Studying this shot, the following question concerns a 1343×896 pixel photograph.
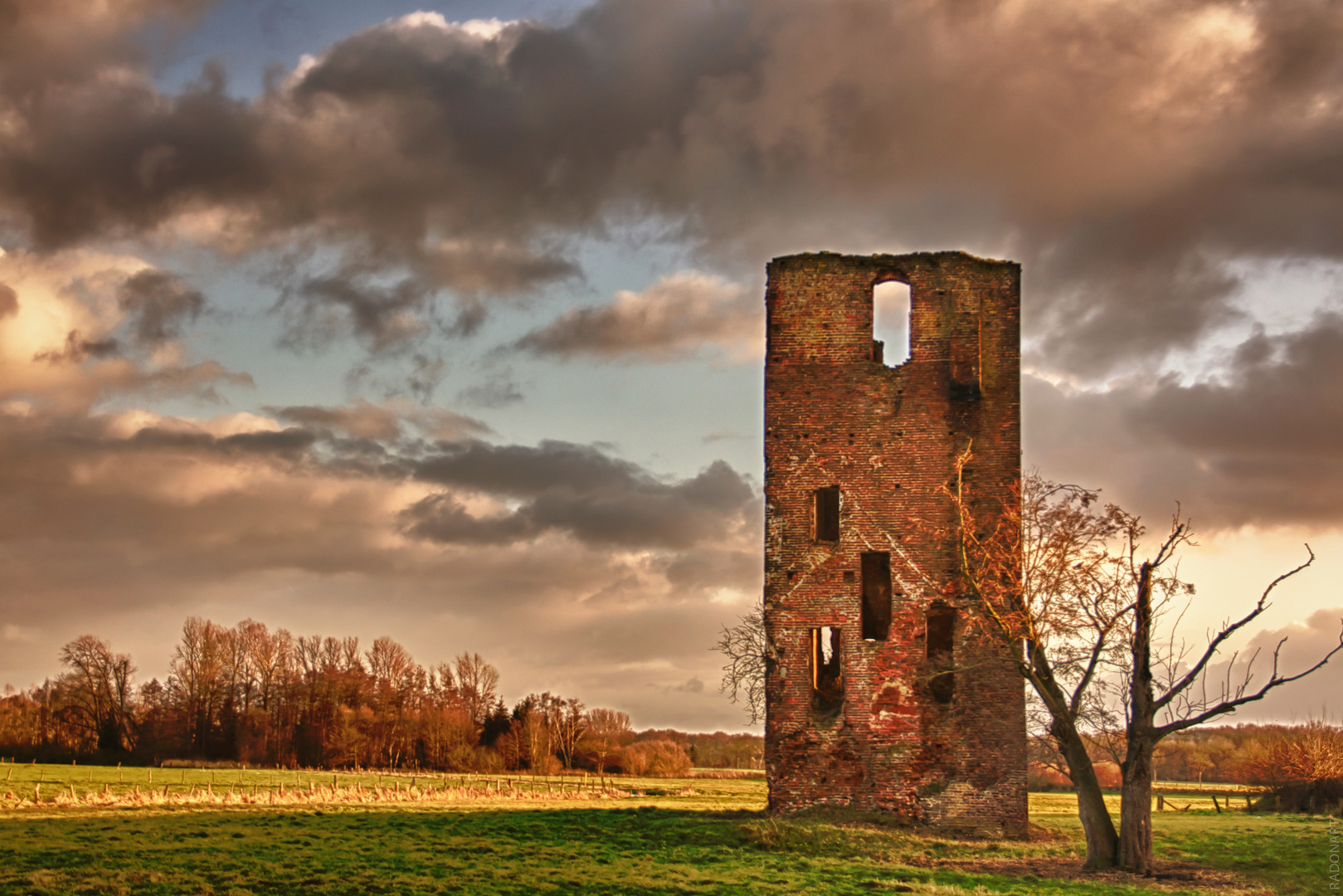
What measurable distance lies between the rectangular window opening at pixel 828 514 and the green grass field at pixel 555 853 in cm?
561

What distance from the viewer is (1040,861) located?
18188 mm

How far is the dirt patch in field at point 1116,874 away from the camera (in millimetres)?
16078

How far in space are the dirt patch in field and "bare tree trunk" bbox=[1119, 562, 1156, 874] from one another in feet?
1.37

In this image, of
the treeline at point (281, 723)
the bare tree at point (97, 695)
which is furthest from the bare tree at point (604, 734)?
the bare tree at point (97, 695)

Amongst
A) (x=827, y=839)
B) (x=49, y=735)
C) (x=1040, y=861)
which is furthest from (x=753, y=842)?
(x=49, y=735)

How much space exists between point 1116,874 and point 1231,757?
153 ft

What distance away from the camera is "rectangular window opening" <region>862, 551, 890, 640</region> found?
76.5 ft

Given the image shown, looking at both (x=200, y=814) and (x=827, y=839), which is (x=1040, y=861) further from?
(x=200, y=814)

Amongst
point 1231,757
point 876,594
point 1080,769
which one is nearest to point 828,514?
point 876,594

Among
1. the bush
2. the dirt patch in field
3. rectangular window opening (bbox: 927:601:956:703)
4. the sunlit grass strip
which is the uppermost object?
rectangular window opening (bbox: 927:601:956:703)

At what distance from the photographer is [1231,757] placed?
5684 centimetres

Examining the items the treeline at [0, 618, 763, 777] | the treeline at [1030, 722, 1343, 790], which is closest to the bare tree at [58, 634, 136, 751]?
the treeline at [0, 618, 763, 777]

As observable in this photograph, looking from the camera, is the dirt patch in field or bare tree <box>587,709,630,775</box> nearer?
the dirt patch in field

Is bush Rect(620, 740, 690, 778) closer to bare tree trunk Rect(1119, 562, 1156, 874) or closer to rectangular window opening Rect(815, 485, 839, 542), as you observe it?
rectangular window opening Rect(815, 485, 839, 542)
